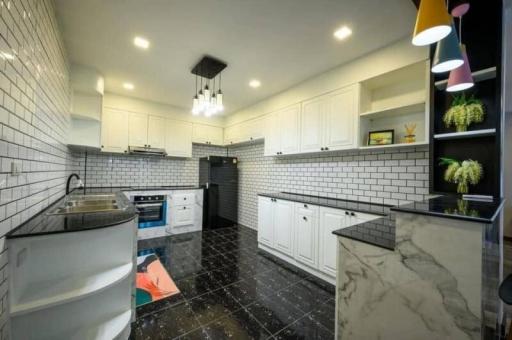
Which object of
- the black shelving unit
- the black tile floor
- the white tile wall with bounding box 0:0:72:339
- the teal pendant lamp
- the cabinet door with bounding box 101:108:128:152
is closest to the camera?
the white tile wall with bounding box 0:0:72:339

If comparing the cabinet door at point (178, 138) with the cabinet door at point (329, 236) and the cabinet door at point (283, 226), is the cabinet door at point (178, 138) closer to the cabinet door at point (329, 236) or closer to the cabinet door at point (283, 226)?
the cabinet door at point (283, 226)

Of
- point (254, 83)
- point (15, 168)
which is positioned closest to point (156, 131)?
point (254, 83)

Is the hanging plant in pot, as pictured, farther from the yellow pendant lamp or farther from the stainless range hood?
the stainless range hood

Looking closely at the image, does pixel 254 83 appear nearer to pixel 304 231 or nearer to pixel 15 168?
pixel 304 231

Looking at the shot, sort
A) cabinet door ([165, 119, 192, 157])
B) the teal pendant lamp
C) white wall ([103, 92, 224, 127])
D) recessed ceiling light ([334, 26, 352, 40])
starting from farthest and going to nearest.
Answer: cabinet door ([165, 119, 192, 157])
white wall ([103, 92, 224, 127])
recessed ceiling light ([334, 26, 352, 40])
the teal pendant lamp

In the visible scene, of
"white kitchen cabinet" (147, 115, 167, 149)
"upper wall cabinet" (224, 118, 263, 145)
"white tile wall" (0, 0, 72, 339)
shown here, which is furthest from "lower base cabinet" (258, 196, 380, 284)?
"white tile wall" (0, 0, 72, 339)

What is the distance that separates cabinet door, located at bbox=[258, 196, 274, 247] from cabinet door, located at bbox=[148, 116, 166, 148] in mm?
2454

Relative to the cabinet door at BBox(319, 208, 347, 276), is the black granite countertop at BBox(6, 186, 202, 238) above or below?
above

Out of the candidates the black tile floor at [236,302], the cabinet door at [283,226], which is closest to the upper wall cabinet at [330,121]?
the cabinet door at [283,226]

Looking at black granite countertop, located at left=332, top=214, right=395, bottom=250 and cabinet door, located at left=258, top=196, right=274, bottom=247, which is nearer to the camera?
black granite countertop, located at left=332, top=214, right=395, bottom=250

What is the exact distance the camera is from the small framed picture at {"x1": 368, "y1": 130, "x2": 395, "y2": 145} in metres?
2.45

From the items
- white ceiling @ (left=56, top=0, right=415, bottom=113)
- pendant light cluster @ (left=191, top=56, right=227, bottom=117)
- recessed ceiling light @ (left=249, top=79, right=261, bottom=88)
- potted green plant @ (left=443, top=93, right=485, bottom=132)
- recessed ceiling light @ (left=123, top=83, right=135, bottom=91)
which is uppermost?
white ceiling @ (left=56, top=0, right=415, bottom=113)

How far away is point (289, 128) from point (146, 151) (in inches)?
111

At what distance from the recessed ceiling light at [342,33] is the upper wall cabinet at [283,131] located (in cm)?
122
